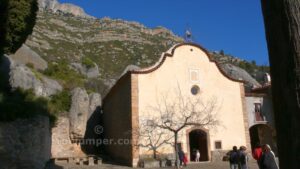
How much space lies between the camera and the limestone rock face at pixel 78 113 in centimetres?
2684

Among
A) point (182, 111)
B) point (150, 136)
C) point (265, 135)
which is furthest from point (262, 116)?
point (150, 136)

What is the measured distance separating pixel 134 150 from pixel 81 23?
2476 inches

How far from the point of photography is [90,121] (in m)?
29.9

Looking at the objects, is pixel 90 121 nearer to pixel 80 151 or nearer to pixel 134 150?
pixel 80 151

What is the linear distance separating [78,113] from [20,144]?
16.5m

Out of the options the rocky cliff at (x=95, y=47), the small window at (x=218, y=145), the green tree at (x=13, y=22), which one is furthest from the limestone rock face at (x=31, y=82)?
the small window at (x=218, y=145)

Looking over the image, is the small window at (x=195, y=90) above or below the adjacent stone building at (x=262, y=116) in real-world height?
above

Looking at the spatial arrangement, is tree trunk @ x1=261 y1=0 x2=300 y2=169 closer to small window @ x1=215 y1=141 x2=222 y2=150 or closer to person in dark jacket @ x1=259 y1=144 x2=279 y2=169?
person in dark jacket @ x1=259 y1=144 x2=279 y2=169

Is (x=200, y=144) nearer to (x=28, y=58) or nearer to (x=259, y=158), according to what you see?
(x=259, y=158)

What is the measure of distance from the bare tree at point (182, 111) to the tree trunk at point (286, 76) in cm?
1811

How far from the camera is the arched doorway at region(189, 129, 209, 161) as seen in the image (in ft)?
76.2

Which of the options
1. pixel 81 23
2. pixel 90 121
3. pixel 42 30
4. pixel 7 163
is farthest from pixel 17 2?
pixel 81 23

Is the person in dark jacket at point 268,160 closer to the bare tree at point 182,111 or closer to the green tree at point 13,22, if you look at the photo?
the green tree at point 13,22

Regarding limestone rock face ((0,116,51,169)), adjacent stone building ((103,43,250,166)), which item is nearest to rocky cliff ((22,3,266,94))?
adjacent stone building ((103,43,250,166))
